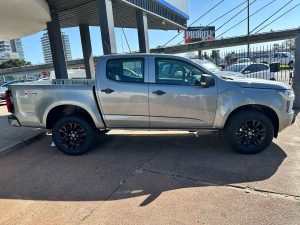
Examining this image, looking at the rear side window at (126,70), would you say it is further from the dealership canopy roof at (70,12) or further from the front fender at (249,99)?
the dealership canopy roof at (70,12)

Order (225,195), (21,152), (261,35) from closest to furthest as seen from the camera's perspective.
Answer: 1. (225,195)
2. (21,152)
3. (261,35)

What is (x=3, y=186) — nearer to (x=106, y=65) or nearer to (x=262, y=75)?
(x=106, y=65)

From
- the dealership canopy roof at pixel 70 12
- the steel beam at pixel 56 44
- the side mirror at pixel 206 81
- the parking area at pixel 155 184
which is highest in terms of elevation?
the dealership canopy roof at pixel 70 12

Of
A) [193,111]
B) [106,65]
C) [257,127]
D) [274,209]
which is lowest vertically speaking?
[274,209]

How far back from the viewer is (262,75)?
1329 cm

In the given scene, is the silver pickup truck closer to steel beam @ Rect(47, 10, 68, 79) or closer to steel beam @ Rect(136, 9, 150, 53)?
steel beam @ Rect(47, 10, 68, 79)

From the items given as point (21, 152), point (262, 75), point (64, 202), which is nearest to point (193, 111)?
point (64, 202)

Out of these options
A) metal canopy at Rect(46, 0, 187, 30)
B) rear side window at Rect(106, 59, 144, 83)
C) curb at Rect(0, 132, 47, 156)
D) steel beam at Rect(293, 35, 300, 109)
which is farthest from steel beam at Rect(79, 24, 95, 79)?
rear side window at Rect(106, 59, 144, 83)

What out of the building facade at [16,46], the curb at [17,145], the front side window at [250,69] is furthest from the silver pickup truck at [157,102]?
the building facade at [16,46]

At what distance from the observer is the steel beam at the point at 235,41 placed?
37.8 m

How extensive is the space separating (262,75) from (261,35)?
2912 centimetres

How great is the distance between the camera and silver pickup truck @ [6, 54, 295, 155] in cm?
487

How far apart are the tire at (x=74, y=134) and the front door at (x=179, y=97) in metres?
1.35

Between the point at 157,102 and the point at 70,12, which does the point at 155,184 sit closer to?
the point at 157,102
